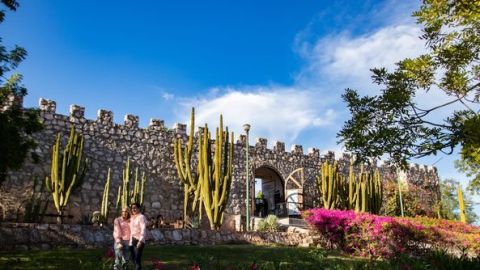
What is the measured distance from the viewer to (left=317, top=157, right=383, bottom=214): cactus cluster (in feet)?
62.5

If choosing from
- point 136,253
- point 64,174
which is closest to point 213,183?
point 64,174

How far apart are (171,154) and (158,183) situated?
57.4 inches

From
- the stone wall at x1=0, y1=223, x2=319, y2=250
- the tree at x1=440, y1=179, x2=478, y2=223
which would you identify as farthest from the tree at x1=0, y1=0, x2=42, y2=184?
the tree at x1=440, y1=179, x2=478, y2=223

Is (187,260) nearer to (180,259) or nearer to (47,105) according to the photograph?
(180,259)

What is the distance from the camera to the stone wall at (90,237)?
9.40m

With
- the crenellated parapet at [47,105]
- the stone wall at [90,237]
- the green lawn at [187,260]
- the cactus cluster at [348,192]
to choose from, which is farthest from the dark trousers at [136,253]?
the cactus cluster at [348,192]

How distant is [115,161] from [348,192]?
1042cm

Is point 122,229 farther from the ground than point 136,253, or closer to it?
farther from the ground

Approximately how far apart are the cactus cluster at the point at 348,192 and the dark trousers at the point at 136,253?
42.0 ft

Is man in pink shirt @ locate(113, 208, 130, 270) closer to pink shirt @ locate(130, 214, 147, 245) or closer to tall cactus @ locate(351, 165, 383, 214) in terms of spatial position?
pink shirt @ locate(130, 214, 147, 245)

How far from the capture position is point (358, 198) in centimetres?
2008

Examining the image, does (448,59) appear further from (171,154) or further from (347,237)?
(171,154)

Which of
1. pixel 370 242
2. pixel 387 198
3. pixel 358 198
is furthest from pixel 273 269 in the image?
pixel 387 198

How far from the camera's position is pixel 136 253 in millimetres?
6824
